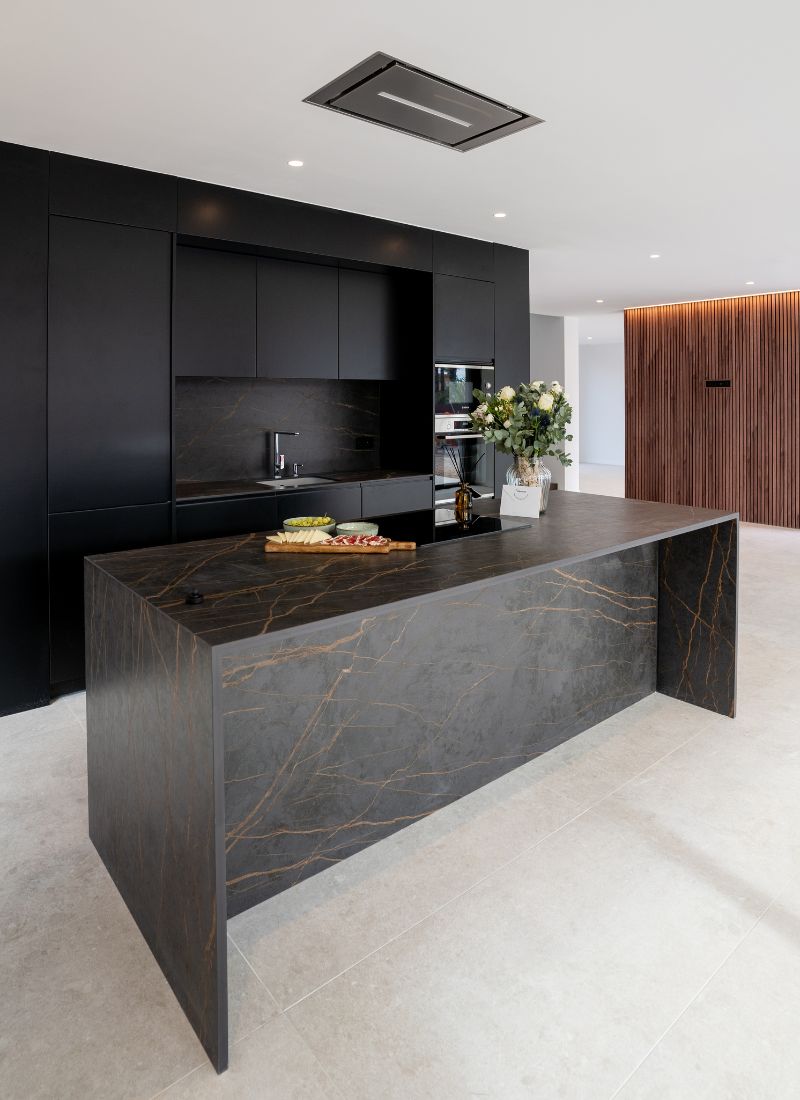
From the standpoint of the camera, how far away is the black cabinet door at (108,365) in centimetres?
354

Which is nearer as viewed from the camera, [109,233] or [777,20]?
[777,20]

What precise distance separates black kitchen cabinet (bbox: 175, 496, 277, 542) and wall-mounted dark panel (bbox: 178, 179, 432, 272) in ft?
4.70

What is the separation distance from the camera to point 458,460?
562 centimetres

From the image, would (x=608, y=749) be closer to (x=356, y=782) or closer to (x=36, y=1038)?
(x=356, y=782)

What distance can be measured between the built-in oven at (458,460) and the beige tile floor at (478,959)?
9.70ft

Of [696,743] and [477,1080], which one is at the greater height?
[696,743]

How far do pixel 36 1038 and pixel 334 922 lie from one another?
736 millimetres

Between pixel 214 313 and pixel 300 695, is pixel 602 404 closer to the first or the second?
pixel 214 313

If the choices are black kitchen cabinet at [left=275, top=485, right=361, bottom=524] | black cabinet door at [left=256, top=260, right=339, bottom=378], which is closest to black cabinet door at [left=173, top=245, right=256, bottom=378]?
black cabinet door at [left=256, top=260, right=339, bottom=378]

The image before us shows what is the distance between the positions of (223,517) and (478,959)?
115 inches

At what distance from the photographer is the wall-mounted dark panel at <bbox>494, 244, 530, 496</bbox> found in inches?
225

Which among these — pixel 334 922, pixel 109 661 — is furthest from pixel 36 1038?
pixel 109 661

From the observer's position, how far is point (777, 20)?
7.80 ft

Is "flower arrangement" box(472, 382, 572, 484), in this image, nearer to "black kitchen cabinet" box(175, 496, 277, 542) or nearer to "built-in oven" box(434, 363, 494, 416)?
"black kitchen cabinet" box(175, 496, 277, 542)
